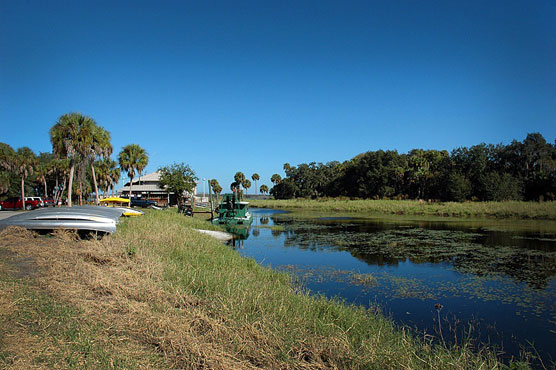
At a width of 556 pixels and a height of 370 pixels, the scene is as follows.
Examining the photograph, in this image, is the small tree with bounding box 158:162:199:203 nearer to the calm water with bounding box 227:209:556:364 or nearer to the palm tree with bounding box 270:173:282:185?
the calm water with bounding box 227:209:556:364

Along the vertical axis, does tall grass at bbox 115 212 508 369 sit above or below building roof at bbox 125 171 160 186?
below

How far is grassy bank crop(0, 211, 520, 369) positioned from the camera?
3840 mm

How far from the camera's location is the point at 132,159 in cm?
4569

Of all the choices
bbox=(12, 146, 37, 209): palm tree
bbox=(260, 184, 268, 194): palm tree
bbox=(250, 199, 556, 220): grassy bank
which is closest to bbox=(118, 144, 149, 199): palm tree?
bbox=(12, 146, 37, 209): palm tree

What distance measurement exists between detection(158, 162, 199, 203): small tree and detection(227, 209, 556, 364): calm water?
88.8 ft

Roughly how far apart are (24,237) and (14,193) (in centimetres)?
4918

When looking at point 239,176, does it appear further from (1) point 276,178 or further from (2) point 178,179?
(2) point 178,179

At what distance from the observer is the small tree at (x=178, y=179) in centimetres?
4641

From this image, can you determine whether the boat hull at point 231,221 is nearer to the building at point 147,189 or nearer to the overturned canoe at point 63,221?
the overturned canoe at point 63,221

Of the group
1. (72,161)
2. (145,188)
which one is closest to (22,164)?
(72,161)

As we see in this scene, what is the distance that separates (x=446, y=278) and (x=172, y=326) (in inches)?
392

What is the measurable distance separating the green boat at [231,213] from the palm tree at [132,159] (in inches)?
830

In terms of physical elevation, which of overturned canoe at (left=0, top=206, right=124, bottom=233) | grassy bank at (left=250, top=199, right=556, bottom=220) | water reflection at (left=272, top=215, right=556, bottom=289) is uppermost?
overturned canoe at (left=0, top=206, right=124, bottom=233)

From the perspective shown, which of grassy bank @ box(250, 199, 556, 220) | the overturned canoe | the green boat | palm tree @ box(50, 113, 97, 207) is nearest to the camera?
the overturned canoe
